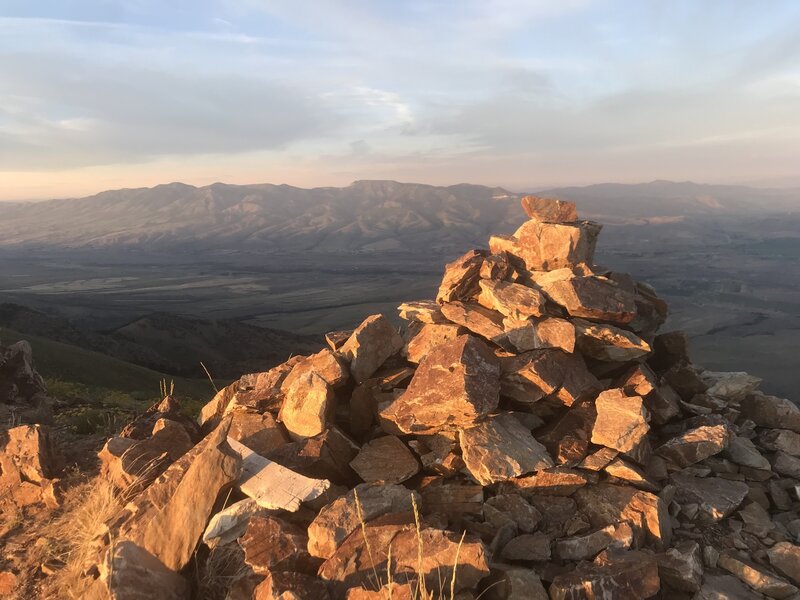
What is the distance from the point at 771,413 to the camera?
30.4ft

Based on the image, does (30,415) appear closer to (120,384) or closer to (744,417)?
(744,417)

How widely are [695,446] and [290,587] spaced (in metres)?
6.10

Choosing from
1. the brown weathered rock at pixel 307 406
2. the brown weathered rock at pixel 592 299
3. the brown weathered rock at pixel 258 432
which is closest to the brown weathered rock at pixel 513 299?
the brown weathered rock at pixel 592 299

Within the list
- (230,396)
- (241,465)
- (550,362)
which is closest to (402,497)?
(241,465)

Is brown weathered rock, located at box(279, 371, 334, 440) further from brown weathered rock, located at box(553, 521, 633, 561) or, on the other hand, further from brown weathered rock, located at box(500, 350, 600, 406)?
brown weathered rock, located at box(553, 521, 633, 561)

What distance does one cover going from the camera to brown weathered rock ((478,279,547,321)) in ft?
28.7

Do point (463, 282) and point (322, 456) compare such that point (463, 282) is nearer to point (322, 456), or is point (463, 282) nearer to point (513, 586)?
point (322, 456)

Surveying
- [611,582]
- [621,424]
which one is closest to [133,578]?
[611,582]

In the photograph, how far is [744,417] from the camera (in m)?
9.47

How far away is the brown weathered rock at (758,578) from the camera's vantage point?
17.7 feet

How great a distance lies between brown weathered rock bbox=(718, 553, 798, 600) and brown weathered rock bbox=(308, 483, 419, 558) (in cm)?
358

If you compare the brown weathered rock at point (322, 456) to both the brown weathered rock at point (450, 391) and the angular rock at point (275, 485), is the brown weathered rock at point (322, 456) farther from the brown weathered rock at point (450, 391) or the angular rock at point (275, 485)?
the brown weathered rock at point (450, 391)

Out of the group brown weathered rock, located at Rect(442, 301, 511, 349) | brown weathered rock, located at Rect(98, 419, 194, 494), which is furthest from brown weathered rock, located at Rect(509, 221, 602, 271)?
brown weathered rock, located at Rect(98, 419, 194, 494)

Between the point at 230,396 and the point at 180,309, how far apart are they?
10789 centimetres
